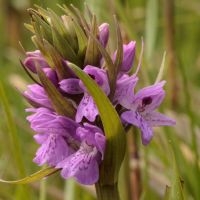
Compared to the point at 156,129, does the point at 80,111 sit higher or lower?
higher

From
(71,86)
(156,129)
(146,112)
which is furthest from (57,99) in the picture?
(156,129)

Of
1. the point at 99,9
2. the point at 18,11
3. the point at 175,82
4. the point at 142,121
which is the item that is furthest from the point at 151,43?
the point at 18,11

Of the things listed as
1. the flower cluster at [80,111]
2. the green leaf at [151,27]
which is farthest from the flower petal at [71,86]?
the green leaf at [151,27]

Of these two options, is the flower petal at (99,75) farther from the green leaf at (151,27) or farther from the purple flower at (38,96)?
the green leaf at (151,27)

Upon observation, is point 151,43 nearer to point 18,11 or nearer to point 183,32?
point 183,32

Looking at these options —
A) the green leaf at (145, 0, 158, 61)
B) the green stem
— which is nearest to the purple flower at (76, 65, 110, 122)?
the green stem

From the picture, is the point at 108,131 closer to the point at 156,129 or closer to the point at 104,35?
the point at 104,35
